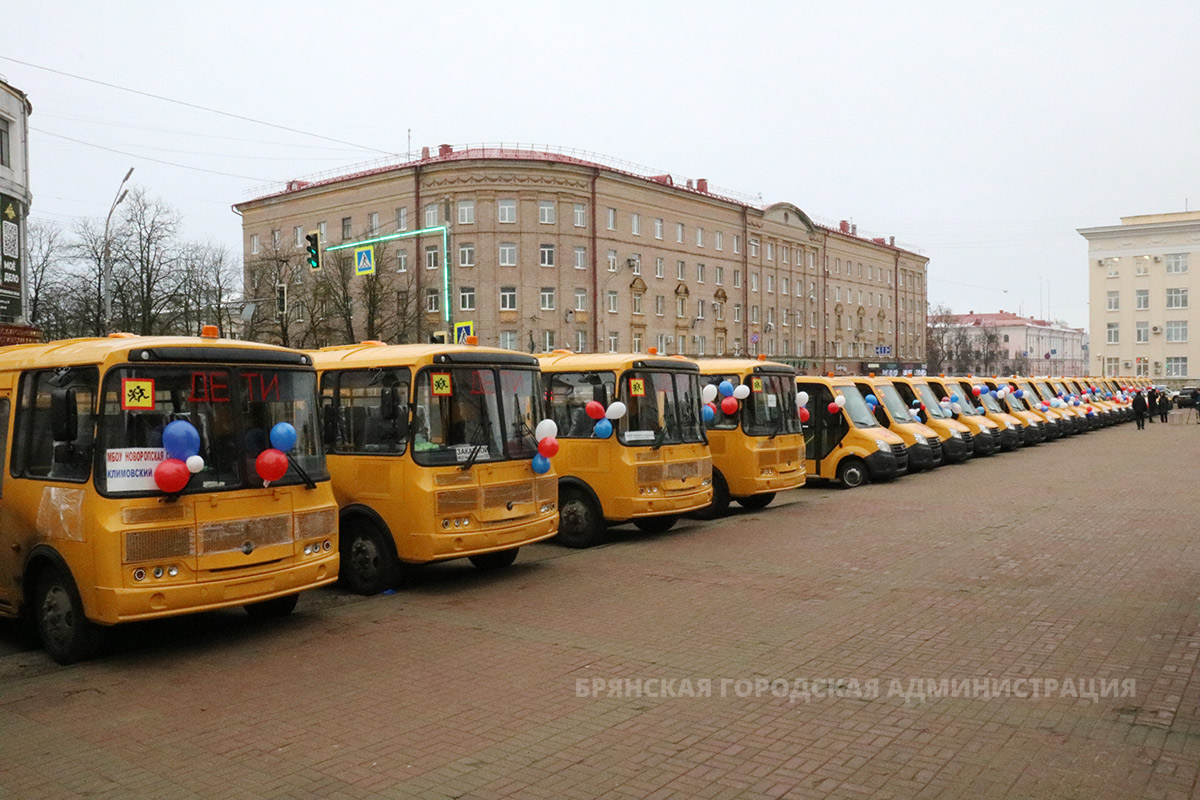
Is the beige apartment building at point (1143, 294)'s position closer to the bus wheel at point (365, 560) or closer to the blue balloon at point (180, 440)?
the bus wheel at point (365, 560)

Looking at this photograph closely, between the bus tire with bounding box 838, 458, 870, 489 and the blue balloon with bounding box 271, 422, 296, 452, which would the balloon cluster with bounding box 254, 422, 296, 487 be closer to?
the blue balloon with bounding box 271, 422, 296, 452

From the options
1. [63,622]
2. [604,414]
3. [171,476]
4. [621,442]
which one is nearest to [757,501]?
[621,442]

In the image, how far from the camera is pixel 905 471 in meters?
22.1

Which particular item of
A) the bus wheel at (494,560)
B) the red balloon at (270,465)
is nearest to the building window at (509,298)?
the bus wheel at (494,560)

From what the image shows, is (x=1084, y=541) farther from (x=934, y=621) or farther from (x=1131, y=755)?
(x=1131, y=755)

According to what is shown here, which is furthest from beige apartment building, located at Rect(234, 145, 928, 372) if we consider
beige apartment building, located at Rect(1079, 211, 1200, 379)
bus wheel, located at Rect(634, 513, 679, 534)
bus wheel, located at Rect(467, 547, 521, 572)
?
beige apartment building, located at Rect(1079, 211, 1200, 379)

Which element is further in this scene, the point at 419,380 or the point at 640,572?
the point at 640,572

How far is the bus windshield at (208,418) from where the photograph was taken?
303 inches

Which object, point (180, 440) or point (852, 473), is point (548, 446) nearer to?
point (180, 440)

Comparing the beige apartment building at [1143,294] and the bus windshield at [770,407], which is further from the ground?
the beige apartment building at [1143,294]

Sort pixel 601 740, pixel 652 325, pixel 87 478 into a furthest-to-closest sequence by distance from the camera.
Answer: pixel 652 325 → pixel 87 478 → pixel 601 740

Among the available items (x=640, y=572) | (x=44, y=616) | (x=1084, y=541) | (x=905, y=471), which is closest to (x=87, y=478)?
(x=44, y=616)

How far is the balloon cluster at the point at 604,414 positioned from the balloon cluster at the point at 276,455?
546cm

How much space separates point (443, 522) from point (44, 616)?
3566mm
